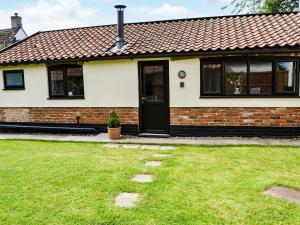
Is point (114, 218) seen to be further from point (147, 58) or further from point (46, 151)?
point (147, 58)

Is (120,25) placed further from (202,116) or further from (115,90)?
(202,116)

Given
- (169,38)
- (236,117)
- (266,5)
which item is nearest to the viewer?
(236,117)

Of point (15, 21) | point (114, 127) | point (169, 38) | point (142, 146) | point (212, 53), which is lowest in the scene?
point (142, 146)

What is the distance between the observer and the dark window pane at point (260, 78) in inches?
384

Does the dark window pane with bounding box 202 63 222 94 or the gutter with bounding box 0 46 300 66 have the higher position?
the gutter with bounding box 0 46 300 66

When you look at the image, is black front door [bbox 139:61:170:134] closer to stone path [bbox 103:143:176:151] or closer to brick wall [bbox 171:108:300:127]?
brick wall [bbox 171:108:300:127]

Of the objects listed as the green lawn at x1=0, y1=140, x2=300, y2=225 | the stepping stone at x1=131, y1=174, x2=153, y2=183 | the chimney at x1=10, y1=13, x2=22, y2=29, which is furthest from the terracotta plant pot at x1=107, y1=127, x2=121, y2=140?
the chimney at x1=10, y1=13, x2=22, y2=29

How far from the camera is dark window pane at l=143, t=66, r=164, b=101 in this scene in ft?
34.9

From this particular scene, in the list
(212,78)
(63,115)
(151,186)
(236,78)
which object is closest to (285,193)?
(151,186)

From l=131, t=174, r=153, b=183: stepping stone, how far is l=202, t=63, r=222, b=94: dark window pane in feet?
15.5

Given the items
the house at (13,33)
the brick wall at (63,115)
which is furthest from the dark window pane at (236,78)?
the house at (13,33)

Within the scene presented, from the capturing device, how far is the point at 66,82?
11875 mm

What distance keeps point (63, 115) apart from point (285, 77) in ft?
25.1

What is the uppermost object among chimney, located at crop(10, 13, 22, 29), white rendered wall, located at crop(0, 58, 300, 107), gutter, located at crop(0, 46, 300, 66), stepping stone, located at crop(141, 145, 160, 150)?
chimney, located at crop(10, 13, 22, 29)
